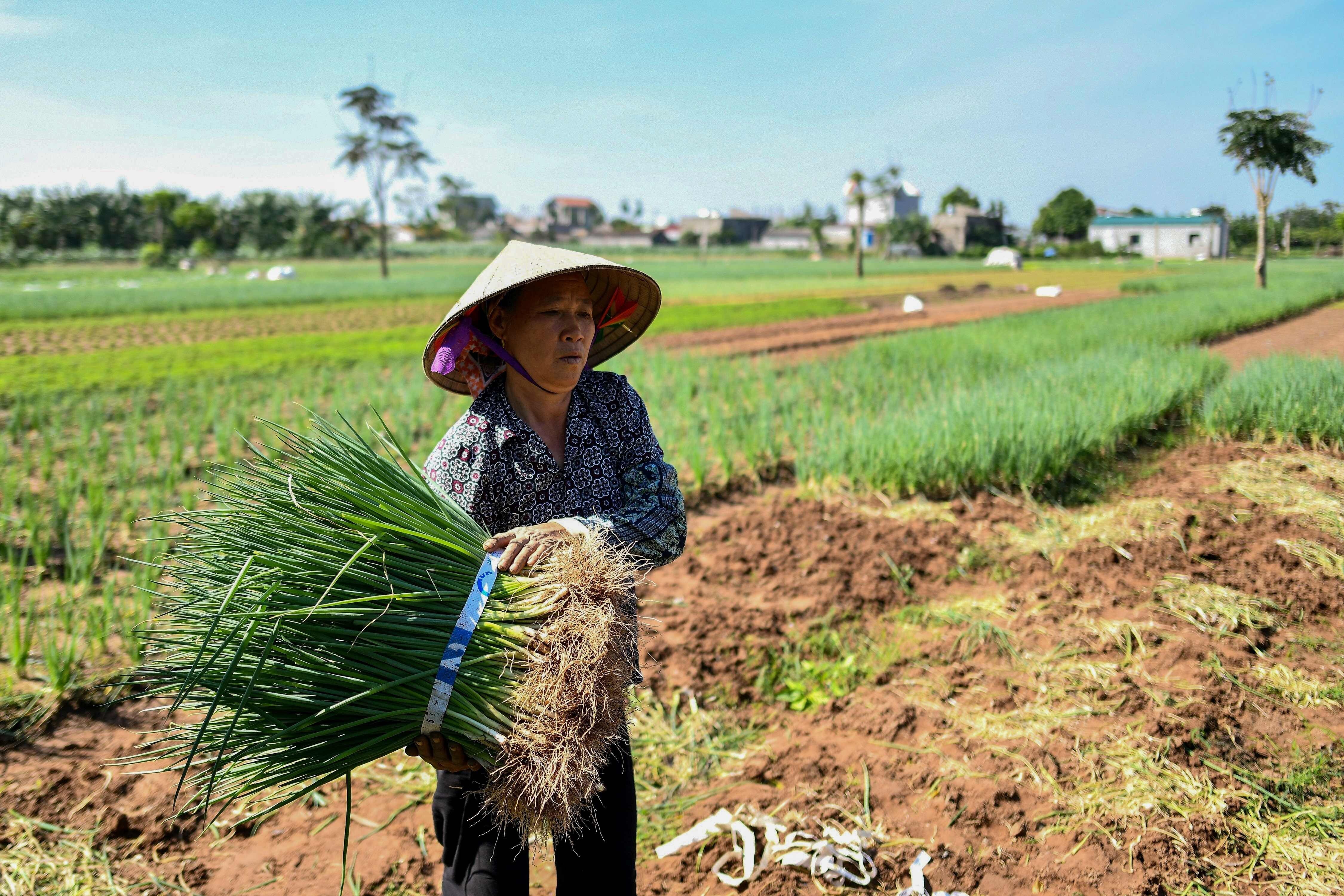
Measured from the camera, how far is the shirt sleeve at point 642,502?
1436 mm

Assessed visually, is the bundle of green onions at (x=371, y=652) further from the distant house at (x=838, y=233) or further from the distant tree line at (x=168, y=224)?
the distant house at (x=838, y=233)

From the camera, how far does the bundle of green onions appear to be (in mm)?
1239

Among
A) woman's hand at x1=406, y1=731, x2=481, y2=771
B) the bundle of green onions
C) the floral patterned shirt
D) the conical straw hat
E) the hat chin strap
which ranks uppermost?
the conical straw hat

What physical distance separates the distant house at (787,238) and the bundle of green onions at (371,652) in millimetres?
73681

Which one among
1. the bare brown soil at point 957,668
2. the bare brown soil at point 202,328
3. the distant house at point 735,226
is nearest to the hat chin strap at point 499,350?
the bare brown soil at point 957,668

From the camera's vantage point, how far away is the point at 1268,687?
2.58 meters

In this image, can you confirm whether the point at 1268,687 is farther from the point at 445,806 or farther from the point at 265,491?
the point at 265,491

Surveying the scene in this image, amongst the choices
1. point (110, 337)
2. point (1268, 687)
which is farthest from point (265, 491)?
point (110, 337)

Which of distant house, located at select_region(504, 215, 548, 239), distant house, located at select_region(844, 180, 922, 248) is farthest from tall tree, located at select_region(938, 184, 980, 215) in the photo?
distant house, located at select_region(504, 215, 548, 239)

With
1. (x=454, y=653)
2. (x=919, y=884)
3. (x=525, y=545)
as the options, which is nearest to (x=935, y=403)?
(x=919, y=884)

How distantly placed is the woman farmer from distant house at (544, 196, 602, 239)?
88347 mm

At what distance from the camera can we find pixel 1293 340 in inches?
470

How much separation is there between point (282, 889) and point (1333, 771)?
2.67 meters

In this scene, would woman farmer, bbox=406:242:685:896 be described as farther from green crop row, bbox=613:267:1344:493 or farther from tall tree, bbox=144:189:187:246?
tall tree, bbox=144:189:187:246
